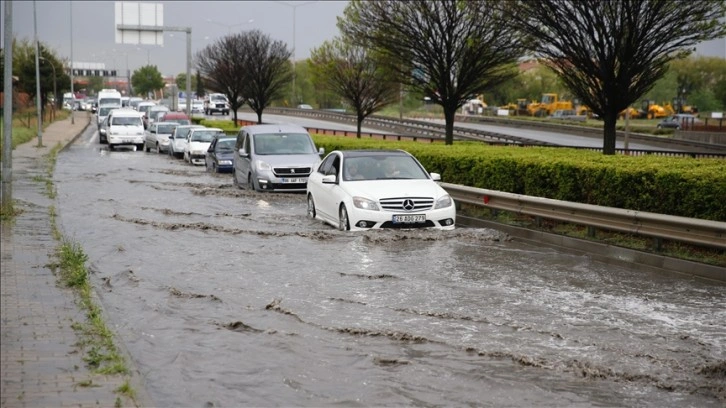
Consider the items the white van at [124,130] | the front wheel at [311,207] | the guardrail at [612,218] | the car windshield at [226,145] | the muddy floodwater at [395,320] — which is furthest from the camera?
the white van at [124,130]

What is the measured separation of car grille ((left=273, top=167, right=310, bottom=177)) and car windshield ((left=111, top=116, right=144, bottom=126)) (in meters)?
28.0

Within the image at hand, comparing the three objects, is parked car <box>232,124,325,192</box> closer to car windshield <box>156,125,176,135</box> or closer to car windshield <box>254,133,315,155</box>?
car windshield <box>254,133,315,155</box>

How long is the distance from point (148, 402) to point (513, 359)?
3000 millimetres

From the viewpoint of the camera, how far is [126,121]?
50.9 m

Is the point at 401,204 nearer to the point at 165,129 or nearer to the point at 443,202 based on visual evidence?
the point at 443,202

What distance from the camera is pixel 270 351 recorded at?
8.34 m

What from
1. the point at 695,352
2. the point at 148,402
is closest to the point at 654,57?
the point at 695,352

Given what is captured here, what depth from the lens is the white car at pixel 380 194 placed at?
16.0m

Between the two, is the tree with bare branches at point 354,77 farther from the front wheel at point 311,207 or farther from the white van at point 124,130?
the front wheel at point 311,207

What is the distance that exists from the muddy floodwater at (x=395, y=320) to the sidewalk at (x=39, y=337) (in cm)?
52

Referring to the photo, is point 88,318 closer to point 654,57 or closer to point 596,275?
point 596,275

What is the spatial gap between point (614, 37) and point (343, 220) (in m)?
10.7

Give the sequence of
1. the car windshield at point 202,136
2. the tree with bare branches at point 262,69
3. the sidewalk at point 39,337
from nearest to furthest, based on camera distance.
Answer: the sidewalk at point 39,337, the car windshield at point 202,136, the tree with bare branches at point 262,69

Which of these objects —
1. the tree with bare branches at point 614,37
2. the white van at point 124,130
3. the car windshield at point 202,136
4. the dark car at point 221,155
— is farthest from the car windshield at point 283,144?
the white van at point 124,130
